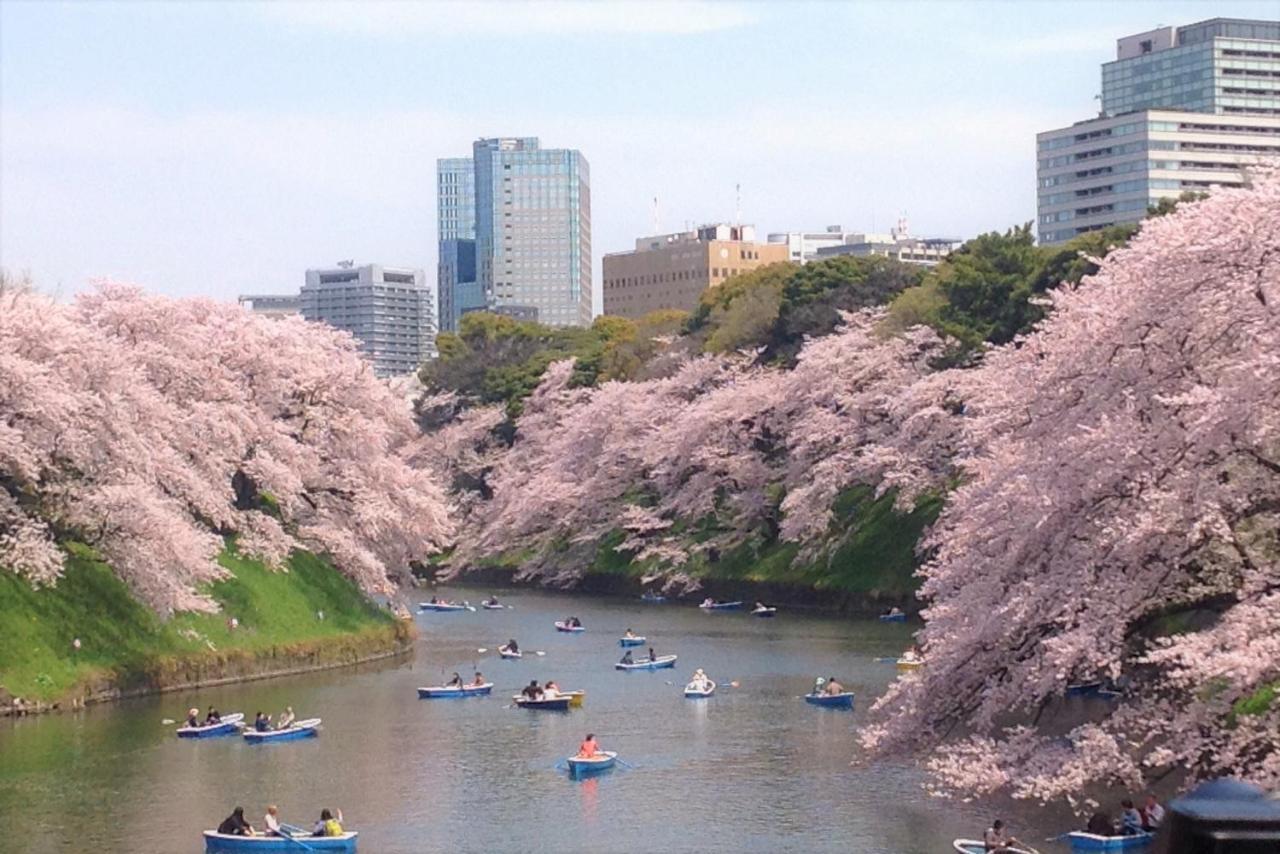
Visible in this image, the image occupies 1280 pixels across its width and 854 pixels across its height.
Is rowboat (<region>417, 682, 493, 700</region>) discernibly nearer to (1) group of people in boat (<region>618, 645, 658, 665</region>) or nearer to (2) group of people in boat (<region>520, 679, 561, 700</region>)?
(2) group of people in boat (<region>520, 679, 561, 700</region>)

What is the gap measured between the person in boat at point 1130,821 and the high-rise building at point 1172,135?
415 ft

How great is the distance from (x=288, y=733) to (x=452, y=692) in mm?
8259

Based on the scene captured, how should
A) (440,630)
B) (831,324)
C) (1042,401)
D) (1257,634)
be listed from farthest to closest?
(831,324) < (440,630) < (1042,401) < (1257,634)

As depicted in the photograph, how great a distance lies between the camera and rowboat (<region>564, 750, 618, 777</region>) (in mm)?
34219

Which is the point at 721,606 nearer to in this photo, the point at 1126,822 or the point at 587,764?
the point at 587,764

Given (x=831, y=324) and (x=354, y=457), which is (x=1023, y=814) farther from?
(x=831, y=324)

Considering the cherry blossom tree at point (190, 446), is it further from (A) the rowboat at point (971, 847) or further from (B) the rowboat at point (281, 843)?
(A) the rowboat at point (971, 847)

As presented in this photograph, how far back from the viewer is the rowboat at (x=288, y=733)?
3788 cm

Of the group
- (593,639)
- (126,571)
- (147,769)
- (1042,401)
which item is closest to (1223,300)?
(1042,401)

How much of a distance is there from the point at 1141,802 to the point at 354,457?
36181 millimetres

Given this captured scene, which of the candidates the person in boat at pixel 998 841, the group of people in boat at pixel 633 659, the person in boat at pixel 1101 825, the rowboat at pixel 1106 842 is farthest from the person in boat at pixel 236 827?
the group of people in boat at pixel 633 659

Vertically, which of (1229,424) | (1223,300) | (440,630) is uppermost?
(1223,300)

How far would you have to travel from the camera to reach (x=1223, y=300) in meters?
22.8

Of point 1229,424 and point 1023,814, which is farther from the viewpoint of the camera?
point 1023,814
